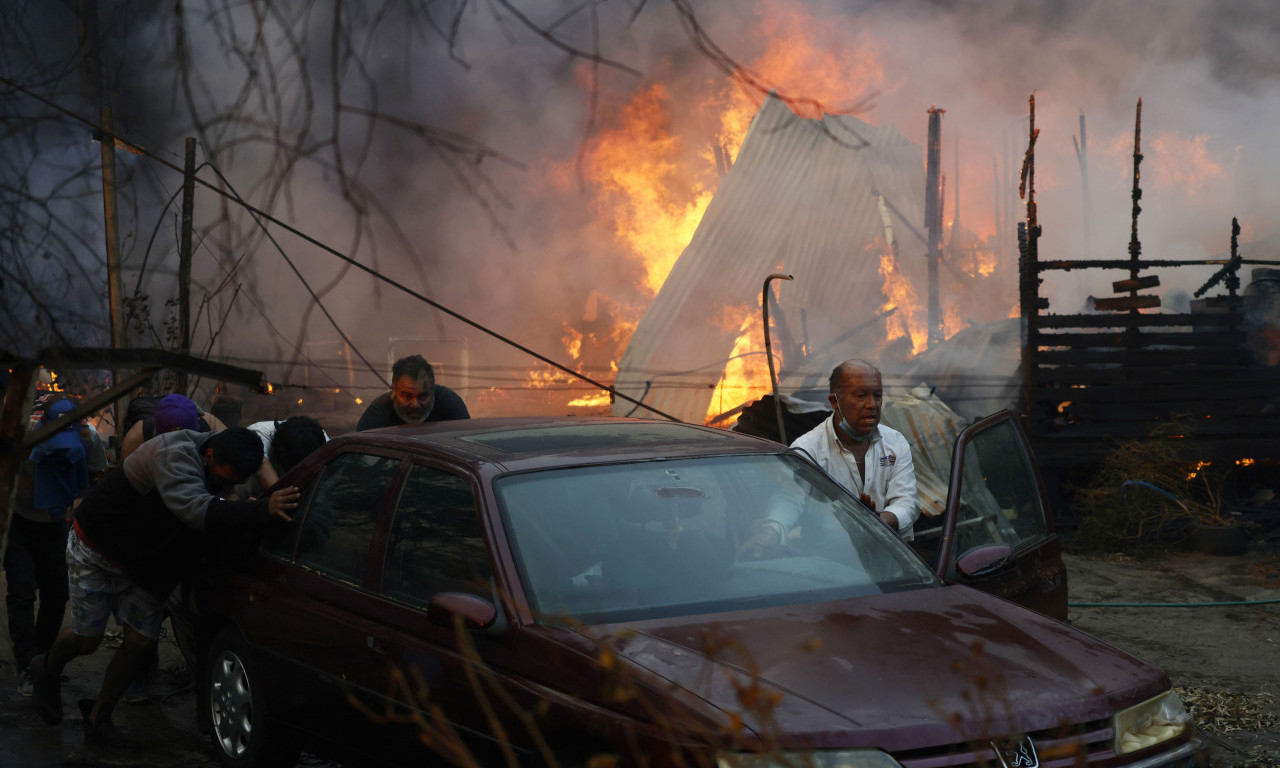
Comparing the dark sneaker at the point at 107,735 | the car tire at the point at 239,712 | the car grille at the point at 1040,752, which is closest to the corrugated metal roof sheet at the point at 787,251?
the dark sneaker at the point at 107,735

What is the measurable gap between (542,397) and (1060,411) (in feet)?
41.7

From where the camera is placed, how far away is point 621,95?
22.6m

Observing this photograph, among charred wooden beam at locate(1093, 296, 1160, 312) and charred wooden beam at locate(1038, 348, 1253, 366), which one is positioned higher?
charred wooden beam at locate(1093, 296, 1160, 312)

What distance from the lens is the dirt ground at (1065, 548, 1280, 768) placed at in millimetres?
5562

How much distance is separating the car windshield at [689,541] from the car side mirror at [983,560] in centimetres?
14

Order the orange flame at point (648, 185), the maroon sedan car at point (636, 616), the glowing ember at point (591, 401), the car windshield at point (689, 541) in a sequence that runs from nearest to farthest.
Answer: the maroon sedan car at point (636, 616)
the car windshield at point (689, 541)
the orange flame at point (648, 185)
the glowing ember at point (591, 401)

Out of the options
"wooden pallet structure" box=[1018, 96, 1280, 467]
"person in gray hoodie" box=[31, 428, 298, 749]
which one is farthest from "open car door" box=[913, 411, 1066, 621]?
"wooden pallet structure" box=[1018, 96, 1280, 467]

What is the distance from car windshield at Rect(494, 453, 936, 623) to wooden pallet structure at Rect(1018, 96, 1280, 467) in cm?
1065

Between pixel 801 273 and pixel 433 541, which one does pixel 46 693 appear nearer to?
pixel 433 541

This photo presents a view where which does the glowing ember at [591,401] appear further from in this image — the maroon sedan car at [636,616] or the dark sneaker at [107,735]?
the maroon sedan car at [636,616]

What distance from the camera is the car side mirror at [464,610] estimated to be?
10.7 feet

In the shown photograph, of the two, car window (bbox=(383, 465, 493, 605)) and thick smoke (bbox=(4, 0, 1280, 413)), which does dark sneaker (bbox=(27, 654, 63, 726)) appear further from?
thick smoke (bbox=(4, 0, 1280, 413))

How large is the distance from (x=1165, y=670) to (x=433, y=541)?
5080mm

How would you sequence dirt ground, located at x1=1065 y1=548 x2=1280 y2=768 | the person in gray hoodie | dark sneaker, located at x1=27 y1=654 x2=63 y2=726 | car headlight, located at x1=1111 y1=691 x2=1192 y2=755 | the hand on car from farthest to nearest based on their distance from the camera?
dirt ground, located at x1=1065 y1=548 x2=1280 y2=768 < dark sneaker, located at x1=27 y1=654 x2=63 y2=726 < the person in gray hoodie < the hand on car < car headlight, located at x1=1111 y1=691 x2=1192 y2=755
